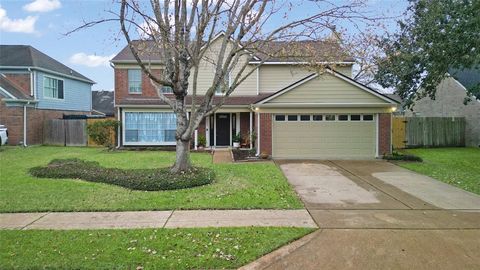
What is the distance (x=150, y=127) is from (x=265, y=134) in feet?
26.3

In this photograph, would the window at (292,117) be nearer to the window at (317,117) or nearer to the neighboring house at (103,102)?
the window at (317,117)

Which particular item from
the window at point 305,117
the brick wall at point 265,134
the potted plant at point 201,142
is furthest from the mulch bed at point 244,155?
the window at point 305,117

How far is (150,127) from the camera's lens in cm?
2191

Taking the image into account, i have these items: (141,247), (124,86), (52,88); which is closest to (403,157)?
(141,247)

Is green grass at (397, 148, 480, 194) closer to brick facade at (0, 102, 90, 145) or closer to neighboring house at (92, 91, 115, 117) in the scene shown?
brick facade at (0, 102, 90, 145)

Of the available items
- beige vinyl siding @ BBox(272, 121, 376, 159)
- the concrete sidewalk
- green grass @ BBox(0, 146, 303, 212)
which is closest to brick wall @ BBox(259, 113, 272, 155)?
beige vinyl siding @ BBox(272, 121, 376, 159)

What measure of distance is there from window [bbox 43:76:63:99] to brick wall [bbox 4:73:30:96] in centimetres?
116

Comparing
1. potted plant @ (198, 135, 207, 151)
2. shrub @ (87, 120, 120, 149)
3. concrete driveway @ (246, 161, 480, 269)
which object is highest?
shrub @ (87, 120, 120, 149)

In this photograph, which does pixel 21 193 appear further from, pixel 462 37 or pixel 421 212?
pixel 462 37

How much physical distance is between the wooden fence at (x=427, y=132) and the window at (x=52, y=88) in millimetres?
23549

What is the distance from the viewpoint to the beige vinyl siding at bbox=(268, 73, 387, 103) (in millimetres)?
17234

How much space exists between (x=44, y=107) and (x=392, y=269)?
25.6 meters

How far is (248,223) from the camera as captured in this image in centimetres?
→ 663

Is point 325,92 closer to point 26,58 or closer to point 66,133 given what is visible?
point 66,133
